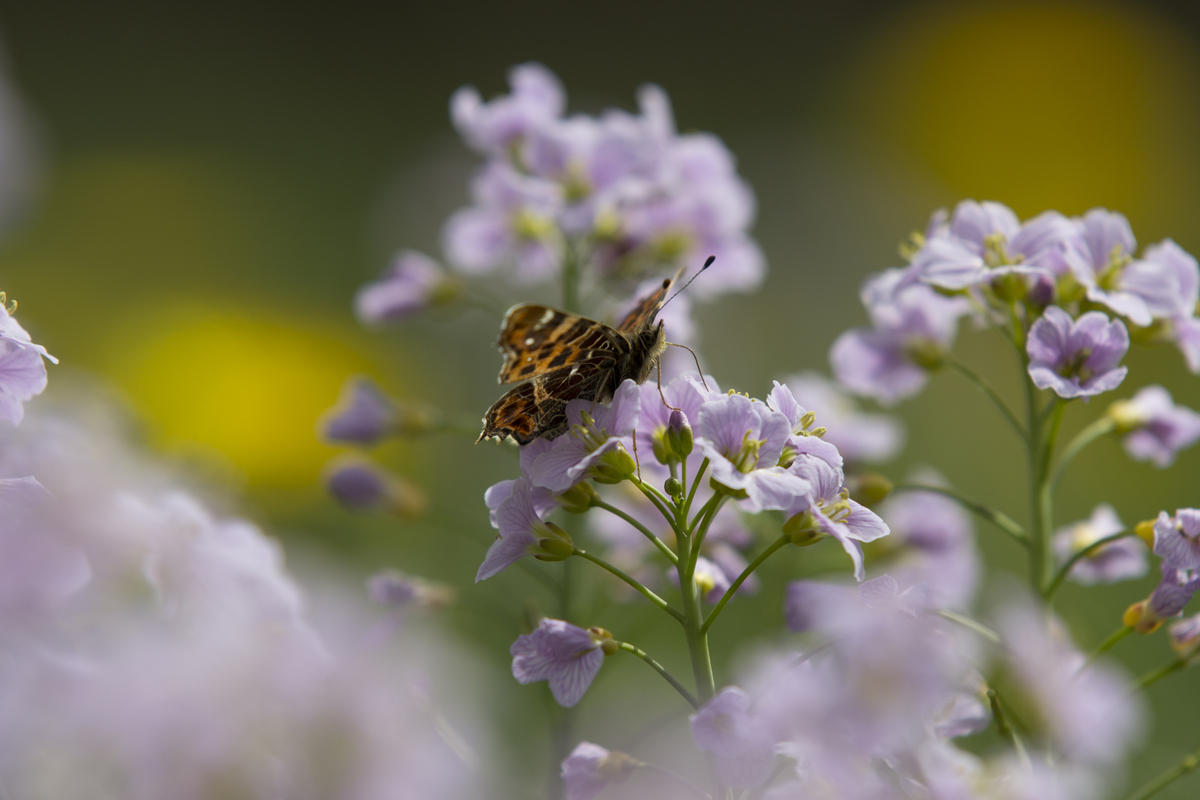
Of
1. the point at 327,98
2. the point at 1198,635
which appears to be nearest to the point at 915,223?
the point at 327,98

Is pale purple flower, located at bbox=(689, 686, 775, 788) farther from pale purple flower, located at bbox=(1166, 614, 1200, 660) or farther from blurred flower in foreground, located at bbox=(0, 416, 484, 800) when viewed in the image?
pale purple flower, located at bbox=(1166, 614, 1200, 660)

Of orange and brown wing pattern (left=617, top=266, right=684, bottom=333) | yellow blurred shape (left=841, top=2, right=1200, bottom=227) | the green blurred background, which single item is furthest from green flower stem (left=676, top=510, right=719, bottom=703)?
yellow blurred shape (left=841, top=2, right=1200, bottom=227)

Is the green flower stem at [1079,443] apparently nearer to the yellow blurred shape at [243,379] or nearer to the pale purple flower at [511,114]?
the pale purple flower at [511,114]

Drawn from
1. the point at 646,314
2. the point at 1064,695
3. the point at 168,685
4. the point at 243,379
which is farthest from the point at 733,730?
the point at 243,379

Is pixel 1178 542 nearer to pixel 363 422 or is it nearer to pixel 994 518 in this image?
pixel 994 518

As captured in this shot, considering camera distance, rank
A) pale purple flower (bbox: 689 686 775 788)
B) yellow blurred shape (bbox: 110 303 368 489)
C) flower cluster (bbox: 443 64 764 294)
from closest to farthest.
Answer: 1. pale purple flower (bbox: 689 686 775 788)
2. flower cluster (bbox: 443 64 764 294)
3. yellow blurred shape (bbox: 110 303 368 489)
